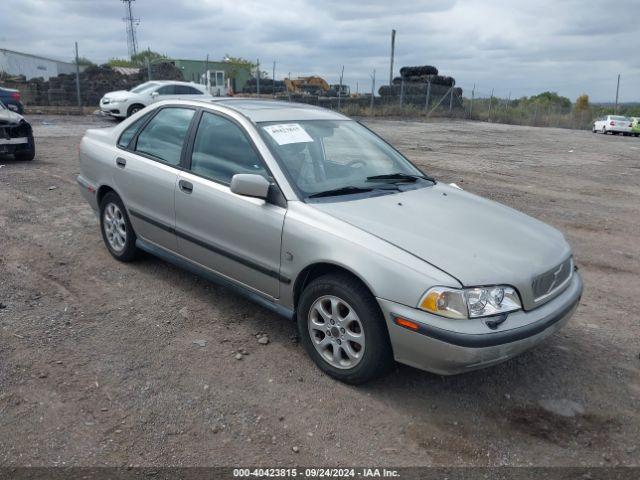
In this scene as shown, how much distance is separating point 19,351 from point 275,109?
2.51 metres

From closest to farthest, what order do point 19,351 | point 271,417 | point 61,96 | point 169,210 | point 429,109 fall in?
1. point 271,417
2. point 19,351
3. point 169,210
4. point 61,96
5. point 429,109

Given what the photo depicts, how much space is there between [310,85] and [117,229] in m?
38.7

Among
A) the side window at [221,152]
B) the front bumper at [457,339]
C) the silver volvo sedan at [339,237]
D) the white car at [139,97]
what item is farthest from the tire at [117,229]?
the white car at [139,97]

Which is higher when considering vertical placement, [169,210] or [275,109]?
[275,109]

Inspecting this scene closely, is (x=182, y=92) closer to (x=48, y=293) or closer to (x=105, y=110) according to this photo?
(x=105, y=110)

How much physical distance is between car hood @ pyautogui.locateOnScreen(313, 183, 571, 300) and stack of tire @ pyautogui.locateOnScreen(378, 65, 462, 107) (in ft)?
112

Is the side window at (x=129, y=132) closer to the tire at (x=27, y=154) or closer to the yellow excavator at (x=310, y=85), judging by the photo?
the tire at (x=27, y=154)

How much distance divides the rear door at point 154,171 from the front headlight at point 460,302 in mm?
2298

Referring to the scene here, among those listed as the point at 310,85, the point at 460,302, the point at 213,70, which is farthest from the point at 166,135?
the point at 310,85

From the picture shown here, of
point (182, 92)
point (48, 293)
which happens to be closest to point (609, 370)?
point (48, 293)

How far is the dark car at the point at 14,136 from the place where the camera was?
10.2 m

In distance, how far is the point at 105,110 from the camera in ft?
66.7

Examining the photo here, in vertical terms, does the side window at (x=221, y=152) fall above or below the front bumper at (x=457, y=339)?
above

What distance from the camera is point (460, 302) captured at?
297cm
